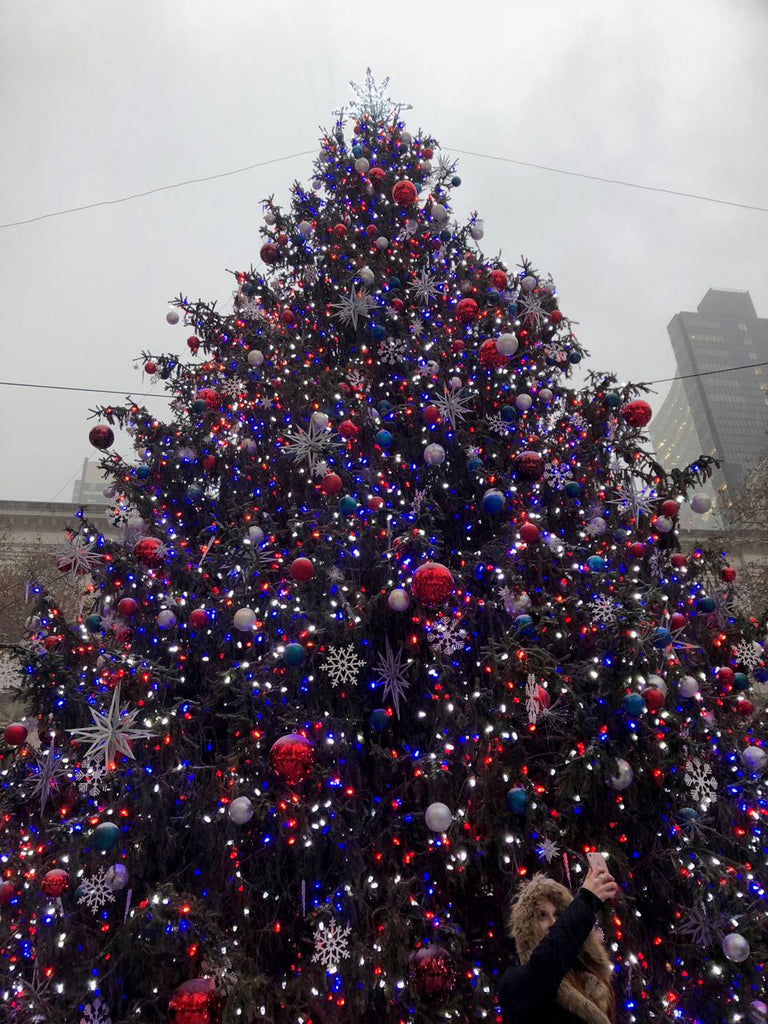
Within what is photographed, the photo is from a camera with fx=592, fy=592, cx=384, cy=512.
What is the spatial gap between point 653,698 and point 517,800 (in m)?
0.95

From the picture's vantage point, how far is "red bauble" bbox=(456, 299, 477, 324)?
16.9 feet

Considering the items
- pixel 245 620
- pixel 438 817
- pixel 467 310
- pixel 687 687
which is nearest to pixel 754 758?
pixel 687 687

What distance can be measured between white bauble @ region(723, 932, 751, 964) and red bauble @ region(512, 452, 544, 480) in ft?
10.0

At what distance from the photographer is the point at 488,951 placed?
3680 millimetres

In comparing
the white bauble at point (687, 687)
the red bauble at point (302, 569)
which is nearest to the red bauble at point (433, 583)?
the red bauble at point (302, 569)

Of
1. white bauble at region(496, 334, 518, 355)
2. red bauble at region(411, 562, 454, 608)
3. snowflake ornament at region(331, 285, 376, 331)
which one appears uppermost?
snowflake ornament at region(331, 285, 376, 331)

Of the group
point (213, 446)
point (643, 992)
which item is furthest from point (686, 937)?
point (213, 446)

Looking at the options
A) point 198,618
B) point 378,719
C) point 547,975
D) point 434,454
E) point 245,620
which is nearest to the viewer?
point 547,975

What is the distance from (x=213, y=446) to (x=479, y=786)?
3652 mm

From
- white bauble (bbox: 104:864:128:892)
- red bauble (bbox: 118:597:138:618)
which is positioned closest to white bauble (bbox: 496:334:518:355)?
red bauble (bbox: 118:597:138:618)

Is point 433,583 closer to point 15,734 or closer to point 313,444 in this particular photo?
point 313,444

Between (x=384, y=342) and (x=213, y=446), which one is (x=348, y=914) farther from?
(x=384, y=342)

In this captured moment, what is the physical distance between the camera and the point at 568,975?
5.35ft

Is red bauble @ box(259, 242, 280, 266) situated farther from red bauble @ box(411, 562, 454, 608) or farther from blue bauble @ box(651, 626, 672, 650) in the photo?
blue bauble @ box(651, 626, 672, 650)
